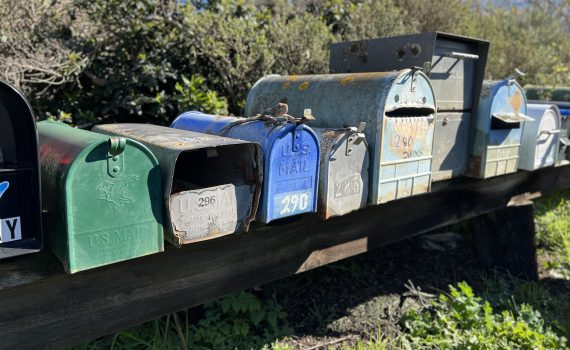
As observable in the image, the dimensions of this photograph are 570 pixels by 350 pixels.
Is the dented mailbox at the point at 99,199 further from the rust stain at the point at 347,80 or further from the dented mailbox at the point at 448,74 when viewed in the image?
the dented mailbox at the point at 448,74

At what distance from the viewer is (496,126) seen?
2459 millimetres

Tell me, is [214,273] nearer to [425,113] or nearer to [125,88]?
[425,113]

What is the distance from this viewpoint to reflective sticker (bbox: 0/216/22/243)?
1116 mm

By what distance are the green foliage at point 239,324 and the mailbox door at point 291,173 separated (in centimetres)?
121

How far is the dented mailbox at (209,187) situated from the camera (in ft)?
4.31

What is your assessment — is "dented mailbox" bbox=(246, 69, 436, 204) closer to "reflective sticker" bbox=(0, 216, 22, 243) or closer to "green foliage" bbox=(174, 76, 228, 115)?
"green foliage" bbox=(174, 76, 228, 115)

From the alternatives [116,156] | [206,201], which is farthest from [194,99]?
[116,156]

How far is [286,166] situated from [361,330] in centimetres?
158

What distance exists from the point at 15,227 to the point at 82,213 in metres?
0.16

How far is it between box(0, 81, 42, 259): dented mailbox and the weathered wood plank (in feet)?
0.43

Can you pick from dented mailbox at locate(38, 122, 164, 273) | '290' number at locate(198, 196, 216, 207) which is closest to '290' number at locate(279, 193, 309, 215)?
'290' number at locate(198, 196, 216, 207)

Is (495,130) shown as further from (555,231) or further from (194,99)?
(555,231)

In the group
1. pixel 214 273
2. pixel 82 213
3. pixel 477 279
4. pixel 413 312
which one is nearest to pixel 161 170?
pixel 82 213

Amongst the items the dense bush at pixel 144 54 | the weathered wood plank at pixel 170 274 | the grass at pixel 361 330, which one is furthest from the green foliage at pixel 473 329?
the dense bush at pixel 144 54
